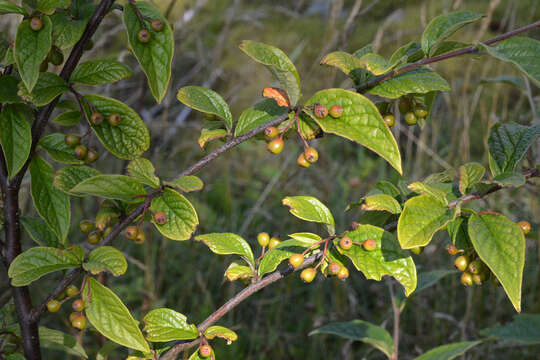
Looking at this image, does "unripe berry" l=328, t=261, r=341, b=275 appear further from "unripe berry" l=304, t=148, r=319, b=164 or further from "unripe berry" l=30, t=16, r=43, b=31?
"unripe berry" l=30, t=16, r=43, b=31

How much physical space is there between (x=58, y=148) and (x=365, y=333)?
0.84 metres

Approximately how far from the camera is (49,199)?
0.85m

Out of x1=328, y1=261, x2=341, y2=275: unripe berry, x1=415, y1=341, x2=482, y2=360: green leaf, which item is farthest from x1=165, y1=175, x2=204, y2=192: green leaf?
x1=415, y1=341, x2=482, y2=360: green leaf

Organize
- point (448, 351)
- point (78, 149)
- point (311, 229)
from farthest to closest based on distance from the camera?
1. point (311, 229)
2. point (448, 351)
3. point (78, 149)

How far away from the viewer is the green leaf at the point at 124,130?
0.81 meters

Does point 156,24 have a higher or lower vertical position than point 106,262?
higher

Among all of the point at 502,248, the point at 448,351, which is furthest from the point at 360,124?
the point at 448,351

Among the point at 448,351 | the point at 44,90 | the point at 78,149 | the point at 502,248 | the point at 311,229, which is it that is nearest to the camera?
the point at 502,248

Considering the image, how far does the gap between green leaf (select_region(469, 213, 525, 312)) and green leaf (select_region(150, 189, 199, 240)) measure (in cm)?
40

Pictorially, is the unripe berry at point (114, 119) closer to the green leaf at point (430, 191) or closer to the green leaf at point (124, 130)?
the green leaf at point (124, 130)

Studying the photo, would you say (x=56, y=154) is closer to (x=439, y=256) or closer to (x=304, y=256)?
(x=304, y=256)

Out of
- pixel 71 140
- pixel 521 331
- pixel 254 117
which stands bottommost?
pixel 521 331

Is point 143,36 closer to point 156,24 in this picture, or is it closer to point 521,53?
point 156,24

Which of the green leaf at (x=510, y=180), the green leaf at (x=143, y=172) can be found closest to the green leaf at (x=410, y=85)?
the green leaf at (x=510, y=180)
